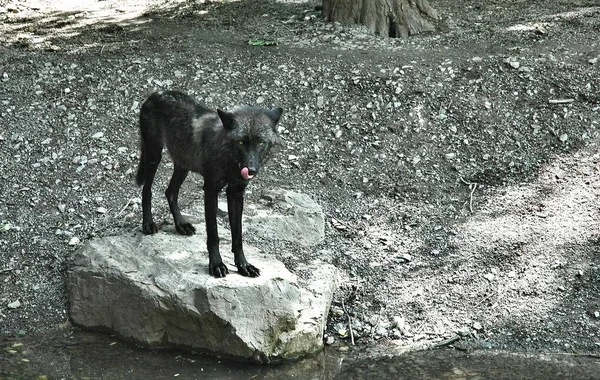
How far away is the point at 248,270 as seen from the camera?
695 centimetres

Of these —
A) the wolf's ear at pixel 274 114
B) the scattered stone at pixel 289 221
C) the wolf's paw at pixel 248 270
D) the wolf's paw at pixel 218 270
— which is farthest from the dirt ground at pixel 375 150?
the wolf's ear at pixel 274 114

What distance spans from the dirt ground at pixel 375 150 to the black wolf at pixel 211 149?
2.35 feet

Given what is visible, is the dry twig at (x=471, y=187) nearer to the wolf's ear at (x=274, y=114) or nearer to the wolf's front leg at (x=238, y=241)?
the wolf's front leg at (x=238, y=241)

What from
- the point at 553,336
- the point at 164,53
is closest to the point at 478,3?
the point at 164,53

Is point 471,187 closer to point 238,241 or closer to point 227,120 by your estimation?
point 238,241

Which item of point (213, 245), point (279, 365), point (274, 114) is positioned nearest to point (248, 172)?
point (274, 114)

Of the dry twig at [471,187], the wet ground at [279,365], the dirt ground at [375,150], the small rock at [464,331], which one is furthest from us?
the dry twig at [471,187]

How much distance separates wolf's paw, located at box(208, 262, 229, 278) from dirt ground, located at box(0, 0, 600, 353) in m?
1.15

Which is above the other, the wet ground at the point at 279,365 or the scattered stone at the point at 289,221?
the scattered stone at the point at 289,221

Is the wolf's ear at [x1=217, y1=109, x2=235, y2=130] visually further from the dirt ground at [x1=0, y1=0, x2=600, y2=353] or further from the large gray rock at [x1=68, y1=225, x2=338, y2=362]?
the dirt ground at [x1=0, y1=0, x2=600, y2=353]

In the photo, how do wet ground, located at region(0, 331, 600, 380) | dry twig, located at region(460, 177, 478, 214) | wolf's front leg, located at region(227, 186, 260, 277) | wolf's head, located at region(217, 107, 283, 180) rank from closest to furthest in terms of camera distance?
wolf's head, located at region(217, 107, 283, 180) < wet ground, located at region(0, 331, 600, 380) < wolf's front leg, located at region(227, 186, 260, 277) < dry twig, located at region(460, 177, 478, 214)

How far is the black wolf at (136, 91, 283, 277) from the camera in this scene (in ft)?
21.0

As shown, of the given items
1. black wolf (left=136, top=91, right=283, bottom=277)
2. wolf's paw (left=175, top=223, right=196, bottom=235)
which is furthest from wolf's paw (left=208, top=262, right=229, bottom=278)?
wolf's paw (left=175, top=223, right=196, bottom=235)

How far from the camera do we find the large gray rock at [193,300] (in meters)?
6.61
